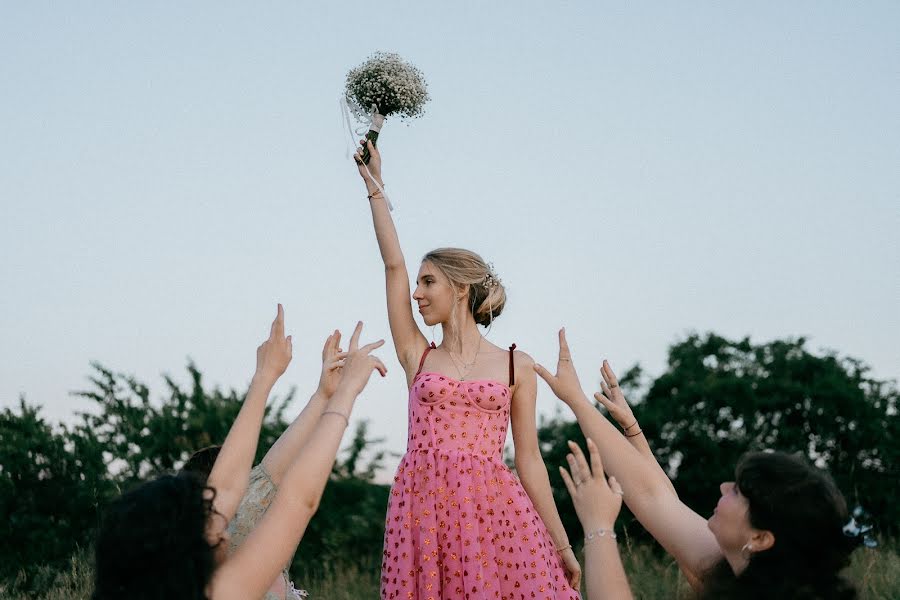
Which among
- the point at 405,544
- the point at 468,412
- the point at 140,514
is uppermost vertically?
the point at 468,412

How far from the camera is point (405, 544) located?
14.3 ft

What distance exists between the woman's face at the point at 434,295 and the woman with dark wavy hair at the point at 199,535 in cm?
219

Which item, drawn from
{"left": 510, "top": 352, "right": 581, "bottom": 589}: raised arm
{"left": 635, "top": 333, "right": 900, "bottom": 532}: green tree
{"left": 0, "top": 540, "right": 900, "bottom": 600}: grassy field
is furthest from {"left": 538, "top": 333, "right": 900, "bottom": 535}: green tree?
{"left": 510, "top": 352, "right": 581, "bottom": 589}: raised arm

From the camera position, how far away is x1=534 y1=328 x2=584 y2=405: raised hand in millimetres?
3041

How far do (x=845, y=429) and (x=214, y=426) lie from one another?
800 cm

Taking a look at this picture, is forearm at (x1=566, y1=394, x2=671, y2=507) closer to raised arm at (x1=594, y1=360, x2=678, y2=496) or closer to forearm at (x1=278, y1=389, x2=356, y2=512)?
raised arm at (x1=594, y1=360, x2=678, y2=496)

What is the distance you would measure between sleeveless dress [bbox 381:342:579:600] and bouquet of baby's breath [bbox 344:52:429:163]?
54.3 inches

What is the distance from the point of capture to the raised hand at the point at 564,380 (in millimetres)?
3041

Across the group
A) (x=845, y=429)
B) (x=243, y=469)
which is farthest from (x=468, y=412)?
(x=845, y=429)

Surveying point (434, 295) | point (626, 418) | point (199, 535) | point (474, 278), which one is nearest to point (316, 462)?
point (199, 535)

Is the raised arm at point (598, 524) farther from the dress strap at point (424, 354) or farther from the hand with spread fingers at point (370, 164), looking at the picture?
the hand with spread fingers at point (370, 164)

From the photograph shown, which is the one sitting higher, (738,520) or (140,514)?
(738,520)

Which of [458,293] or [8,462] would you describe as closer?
[458,293]

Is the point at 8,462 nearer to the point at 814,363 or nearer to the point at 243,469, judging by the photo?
the point at 243,469
